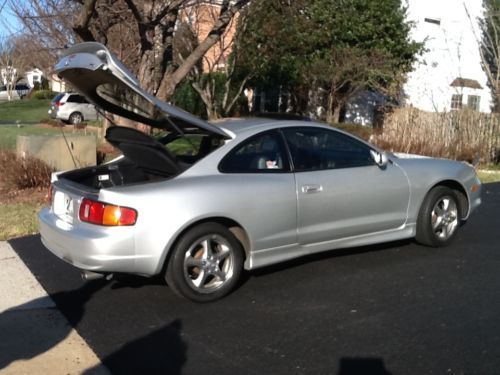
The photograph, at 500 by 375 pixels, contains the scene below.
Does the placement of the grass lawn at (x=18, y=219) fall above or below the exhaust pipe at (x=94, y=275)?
below

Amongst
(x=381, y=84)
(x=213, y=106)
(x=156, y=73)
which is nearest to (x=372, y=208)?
(x=156, y=73)

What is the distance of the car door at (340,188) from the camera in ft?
19.0

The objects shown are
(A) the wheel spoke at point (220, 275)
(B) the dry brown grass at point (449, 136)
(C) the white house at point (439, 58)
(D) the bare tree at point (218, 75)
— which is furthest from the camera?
(C) the white house at point (439, 58)

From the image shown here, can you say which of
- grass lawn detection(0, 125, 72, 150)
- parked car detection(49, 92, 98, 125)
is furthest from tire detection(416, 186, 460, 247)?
parked car detection(49, 92, 98, 125)

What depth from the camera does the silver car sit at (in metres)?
4.98

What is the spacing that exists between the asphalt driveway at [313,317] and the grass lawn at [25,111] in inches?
1272

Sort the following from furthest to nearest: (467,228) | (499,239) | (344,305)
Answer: (467,228), (499,239), (344,305)

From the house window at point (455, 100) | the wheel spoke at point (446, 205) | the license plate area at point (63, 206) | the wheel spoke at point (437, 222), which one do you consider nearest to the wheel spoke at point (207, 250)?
the license plate area at point (63, 206)

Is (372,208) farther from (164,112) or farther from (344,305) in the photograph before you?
(164,112)

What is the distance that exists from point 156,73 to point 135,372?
743 centimetres

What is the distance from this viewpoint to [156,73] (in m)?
10.8

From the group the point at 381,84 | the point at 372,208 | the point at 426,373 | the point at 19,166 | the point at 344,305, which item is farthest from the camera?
the point at 381,84

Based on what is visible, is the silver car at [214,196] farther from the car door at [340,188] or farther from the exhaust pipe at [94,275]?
the exhaust pipe at [94,275]

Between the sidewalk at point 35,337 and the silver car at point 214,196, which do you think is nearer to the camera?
the sidewalk at point 35,337
